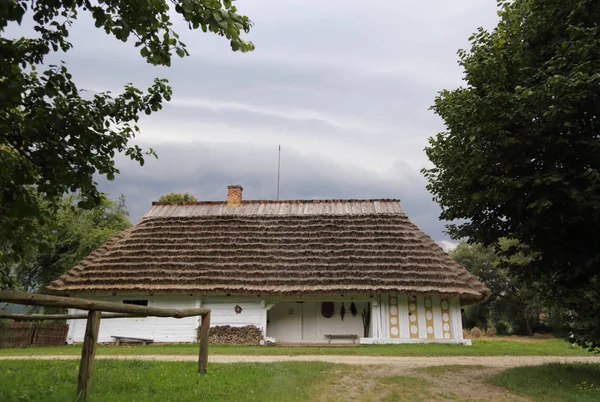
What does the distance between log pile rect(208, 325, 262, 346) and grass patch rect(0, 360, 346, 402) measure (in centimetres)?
767

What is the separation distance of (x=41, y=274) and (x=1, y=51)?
2473 cm

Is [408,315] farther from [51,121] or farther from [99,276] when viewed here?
[51,121]

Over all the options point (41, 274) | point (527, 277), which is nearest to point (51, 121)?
point (527, 277)

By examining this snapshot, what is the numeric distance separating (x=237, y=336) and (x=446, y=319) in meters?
→ 8.32

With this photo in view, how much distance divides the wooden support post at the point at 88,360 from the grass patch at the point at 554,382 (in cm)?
668

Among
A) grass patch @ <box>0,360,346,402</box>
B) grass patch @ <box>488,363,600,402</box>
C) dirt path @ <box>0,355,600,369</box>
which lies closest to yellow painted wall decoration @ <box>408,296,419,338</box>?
dirt path @ <box>0,355,600,369</box>

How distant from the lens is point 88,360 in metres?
5.22

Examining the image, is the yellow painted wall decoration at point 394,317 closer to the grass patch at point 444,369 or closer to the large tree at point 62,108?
the grass patch at point 444,369

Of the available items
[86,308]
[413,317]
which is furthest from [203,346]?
[413,317]

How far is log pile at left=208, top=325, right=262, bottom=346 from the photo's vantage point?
53.3 ft

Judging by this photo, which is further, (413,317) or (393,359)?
(413,317)

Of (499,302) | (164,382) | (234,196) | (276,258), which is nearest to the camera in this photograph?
(164,382)

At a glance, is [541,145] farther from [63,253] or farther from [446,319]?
[63,253]

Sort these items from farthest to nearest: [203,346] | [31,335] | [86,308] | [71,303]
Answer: [31,335]
[203,346]
[86,308]
[71,303]
